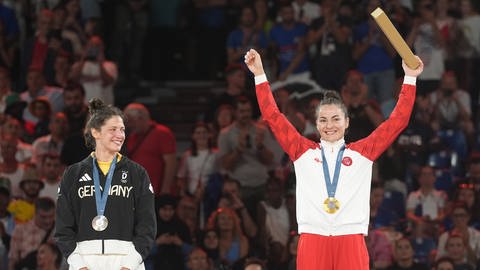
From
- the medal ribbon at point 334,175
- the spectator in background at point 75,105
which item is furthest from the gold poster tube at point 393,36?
the spectator in background at point 75,105

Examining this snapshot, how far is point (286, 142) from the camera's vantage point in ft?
28.5

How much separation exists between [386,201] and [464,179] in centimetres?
100

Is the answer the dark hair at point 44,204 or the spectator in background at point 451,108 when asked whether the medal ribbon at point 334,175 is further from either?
the spectator in background at point 451,108

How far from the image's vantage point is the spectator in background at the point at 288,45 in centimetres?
1516

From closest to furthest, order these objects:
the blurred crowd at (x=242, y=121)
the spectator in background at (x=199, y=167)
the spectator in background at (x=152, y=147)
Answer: the blurred crowd at (x=242, y=121) → the spectator in background at (x=152, y=147) → the spectator in background at (x=199, y=167)

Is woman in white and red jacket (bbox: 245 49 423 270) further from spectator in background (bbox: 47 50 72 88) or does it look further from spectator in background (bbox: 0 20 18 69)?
spectator in background (bbox: 0 20 18 69)

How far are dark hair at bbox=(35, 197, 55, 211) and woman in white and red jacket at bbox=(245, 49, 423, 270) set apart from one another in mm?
4638

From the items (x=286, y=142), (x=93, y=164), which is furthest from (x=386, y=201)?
(x=93, y=164)

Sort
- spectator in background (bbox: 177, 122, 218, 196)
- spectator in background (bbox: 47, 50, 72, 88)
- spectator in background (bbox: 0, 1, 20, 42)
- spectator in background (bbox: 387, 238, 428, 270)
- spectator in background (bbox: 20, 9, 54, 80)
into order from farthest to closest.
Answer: spectator in background (bbox: 0, 1, 20, 42) < spectator in background (bbox: 20, 9, 54, 80) < spectator in background (bbox: 47, 50, 72, 88) < spectator in background (bbox: 177, 122, 218, 196) < spectator in background (bbox: 387, 238, 428, 270)

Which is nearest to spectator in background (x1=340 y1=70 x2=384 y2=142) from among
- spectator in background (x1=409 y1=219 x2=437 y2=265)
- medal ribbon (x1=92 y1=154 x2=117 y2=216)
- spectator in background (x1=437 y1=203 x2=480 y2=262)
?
spectator in background (x1=409 y1=219 x2=437 y2=265)

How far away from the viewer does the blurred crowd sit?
1251 centimetres

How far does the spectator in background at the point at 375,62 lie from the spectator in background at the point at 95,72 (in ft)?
9.76

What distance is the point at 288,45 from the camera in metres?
15.3

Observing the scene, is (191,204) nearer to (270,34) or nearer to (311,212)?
(270,34)
